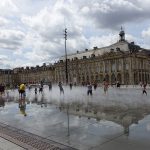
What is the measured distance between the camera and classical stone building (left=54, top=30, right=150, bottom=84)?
92125 millimetres

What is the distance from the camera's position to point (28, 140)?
786 cm

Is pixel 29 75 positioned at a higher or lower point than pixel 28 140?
higher

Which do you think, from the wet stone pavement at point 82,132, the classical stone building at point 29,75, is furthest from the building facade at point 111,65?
the wet stone pavement at point 82,132

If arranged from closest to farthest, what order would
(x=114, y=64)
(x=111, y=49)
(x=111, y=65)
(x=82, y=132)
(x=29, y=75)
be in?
(x=82, y=132) < (x=114, y=64) < (x=111, y=49) < (x=111, y=65) < (x=29, y=75)

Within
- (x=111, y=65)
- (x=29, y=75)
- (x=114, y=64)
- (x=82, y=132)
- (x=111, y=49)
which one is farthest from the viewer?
(x=29, y=75)

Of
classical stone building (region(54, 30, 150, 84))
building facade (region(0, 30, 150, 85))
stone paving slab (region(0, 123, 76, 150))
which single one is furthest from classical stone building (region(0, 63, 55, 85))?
stone paving slab (region(0, 123, 76, 150))

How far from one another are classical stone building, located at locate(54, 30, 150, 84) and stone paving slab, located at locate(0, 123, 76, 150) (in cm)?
7649

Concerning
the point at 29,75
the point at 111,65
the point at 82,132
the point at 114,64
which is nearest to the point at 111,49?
the point at 114,64

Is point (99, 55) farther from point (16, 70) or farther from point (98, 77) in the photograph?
point (16, 70)

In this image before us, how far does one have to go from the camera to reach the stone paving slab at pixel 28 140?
706 cm

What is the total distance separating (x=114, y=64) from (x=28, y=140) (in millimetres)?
91197

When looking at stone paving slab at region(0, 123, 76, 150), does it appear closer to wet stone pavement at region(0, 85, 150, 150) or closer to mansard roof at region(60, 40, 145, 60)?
wet stone pavement at region(0, 85, 150, 150)

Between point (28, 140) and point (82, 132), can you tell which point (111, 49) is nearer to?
point (82, 132)

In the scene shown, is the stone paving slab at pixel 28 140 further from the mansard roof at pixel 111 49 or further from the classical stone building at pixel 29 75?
the classical stone building at pixel 29 75
